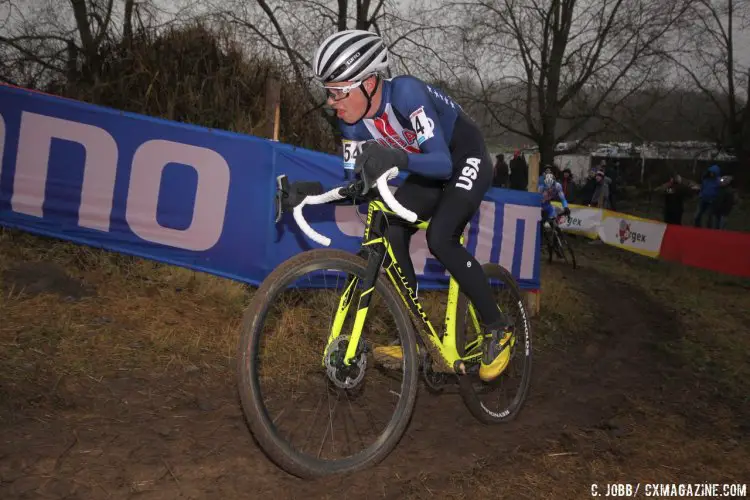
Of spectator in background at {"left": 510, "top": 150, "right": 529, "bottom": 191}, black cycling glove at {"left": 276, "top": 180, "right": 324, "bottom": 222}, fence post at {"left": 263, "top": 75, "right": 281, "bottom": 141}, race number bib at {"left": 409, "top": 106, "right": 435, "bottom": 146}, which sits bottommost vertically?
black cycling glove at {"left": 276, "top": 180, "right": 324, "bottom": 222}

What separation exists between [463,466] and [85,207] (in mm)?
4333

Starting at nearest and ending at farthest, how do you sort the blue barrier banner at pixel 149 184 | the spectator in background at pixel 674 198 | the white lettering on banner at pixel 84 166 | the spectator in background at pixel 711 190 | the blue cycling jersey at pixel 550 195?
the blue barrier banner at pixel 149 184, the white lettering on banner at pixel 84 166, the blue cycling jersey at pixel 550 195, the spectator in background at pixel 711 190, the spectator in background at pixel 674 198

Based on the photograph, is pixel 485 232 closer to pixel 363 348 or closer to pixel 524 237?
pixel 524 237

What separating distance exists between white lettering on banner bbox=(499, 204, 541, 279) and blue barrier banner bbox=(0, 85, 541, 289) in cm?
269

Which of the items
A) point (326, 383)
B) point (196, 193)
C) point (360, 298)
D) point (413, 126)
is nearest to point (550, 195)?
point (196, 193)

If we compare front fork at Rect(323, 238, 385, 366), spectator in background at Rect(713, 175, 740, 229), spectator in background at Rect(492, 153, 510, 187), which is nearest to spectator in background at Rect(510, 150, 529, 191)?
spectator in background at Rect(492, 153, 510, 187)

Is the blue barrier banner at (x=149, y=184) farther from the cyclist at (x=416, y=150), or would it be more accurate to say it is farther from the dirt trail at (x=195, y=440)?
the cyclist at (x=416, y=150)

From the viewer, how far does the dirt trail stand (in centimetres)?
281

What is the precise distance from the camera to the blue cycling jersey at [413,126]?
3.11 m

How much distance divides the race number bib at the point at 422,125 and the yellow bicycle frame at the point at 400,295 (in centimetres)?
43

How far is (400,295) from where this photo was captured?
3.32m

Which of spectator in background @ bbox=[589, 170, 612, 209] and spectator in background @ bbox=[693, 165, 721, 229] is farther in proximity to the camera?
spectator in background @ bbox=[589, 170, 612, 209]

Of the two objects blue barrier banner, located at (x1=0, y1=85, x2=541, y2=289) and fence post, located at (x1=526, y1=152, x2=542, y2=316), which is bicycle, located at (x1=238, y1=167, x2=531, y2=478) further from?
fence post, located at (x1=526, y1=152, x2=542, y2=316)

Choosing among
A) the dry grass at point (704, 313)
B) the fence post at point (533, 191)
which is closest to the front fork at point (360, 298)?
the dry grass at point (704, 313)
